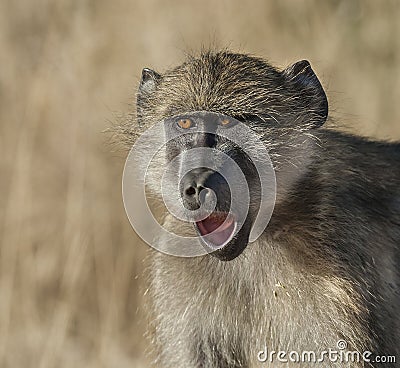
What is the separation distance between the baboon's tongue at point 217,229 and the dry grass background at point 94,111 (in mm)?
2097

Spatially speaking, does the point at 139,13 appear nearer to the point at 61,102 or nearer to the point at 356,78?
the point at 61,102

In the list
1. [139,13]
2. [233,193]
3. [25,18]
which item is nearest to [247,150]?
[233,193]

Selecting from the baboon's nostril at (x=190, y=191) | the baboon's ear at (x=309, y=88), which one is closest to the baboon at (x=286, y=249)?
the baboon's ear at (x=309, y=88)

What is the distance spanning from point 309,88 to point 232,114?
0.37m

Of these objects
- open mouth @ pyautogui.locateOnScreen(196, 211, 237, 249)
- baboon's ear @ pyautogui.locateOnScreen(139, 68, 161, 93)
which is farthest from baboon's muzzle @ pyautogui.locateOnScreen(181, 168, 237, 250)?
baboon's ear @ pyautogui.locateOnScreen(139, 68, 161, 93)

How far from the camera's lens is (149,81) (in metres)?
4.00

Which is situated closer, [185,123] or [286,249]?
[185,123]

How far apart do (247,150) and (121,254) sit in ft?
9.40

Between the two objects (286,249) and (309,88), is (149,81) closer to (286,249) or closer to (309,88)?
(309,88)
